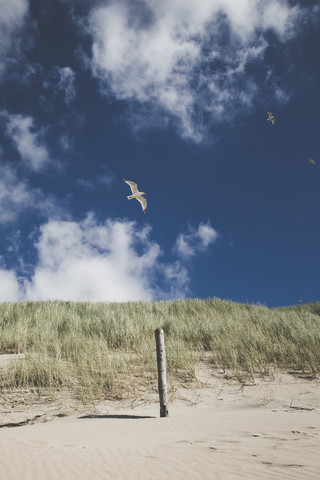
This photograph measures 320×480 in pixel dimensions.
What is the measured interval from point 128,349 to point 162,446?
20.5 feet

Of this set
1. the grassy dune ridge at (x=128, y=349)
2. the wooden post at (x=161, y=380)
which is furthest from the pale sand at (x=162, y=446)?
the grassy dune ridge at (x=128, y=349)

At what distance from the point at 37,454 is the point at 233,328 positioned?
30.0 ft

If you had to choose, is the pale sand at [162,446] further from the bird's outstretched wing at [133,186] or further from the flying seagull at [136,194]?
the bird's outstretched wing at [133,186]

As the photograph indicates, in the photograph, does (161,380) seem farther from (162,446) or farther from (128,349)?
(128,349)

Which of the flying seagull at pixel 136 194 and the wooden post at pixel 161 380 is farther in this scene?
the flying seagull at pixel 136 194

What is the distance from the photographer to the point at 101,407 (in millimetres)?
6402

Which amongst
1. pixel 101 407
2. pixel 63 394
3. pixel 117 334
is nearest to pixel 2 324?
pixel 117 334

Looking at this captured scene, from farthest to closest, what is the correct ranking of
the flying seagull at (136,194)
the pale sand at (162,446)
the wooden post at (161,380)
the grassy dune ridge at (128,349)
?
the flying seagull at (136,194)
the grassy dune ridge at (128,349)
the wooden post at (161,380)
the pale sand at (162,446)

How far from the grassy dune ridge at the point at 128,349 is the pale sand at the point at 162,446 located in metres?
0.89

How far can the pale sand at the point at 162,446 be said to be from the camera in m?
2.63

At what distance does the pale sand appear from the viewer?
2.63 metres

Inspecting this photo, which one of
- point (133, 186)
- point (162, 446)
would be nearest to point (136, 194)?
point (133, 186)

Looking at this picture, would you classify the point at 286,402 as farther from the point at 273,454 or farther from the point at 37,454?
the point at 37,454

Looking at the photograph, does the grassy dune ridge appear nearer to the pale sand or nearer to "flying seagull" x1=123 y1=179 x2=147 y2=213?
the pale sand
